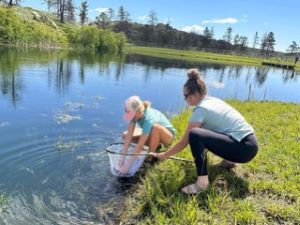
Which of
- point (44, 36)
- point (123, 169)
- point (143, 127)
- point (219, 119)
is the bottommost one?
point (123, 169)

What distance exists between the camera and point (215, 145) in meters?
4.33

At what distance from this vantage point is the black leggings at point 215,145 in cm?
428

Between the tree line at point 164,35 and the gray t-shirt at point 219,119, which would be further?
the tree line at point 164,35

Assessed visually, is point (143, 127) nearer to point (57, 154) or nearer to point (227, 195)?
point (227, 195)

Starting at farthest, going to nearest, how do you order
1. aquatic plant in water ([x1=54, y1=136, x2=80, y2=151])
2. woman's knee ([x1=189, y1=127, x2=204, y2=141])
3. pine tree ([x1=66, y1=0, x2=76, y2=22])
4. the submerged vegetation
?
1. pine tree ([x1=66, y1=0, x2=76, y2=22])
2. the submerged vegetation
3. aquatic plant in water ([x1=54, y1=136, x2=80, y2=151])
4. woman's knee ([x1=189, y1=127, x2=204, y2=141])

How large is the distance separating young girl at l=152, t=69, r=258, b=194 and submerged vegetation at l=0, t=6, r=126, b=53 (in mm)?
43383

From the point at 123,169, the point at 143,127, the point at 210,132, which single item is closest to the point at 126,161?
the point at 123,169

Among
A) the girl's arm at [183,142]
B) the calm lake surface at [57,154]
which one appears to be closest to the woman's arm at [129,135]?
the calm lake surface at [57,154]

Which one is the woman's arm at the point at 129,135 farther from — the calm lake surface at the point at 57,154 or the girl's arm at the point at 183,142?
the girl's arm at the point at 183,142

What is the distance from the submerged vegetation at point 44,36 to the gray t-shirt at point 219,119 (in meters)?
43.5

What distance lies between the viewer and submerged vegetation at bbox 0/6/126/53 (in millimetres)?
43438

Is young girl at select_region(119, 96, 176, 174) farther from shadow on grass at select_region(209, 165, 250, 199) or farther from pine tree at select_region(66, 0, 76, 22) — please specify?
pine tree at select_region(66, 0, 76, 22)

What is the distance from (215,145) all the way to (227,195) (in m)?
0.64

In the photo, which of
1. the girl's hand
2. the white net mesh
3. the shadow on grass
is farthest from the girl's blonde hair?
the girl's hand
